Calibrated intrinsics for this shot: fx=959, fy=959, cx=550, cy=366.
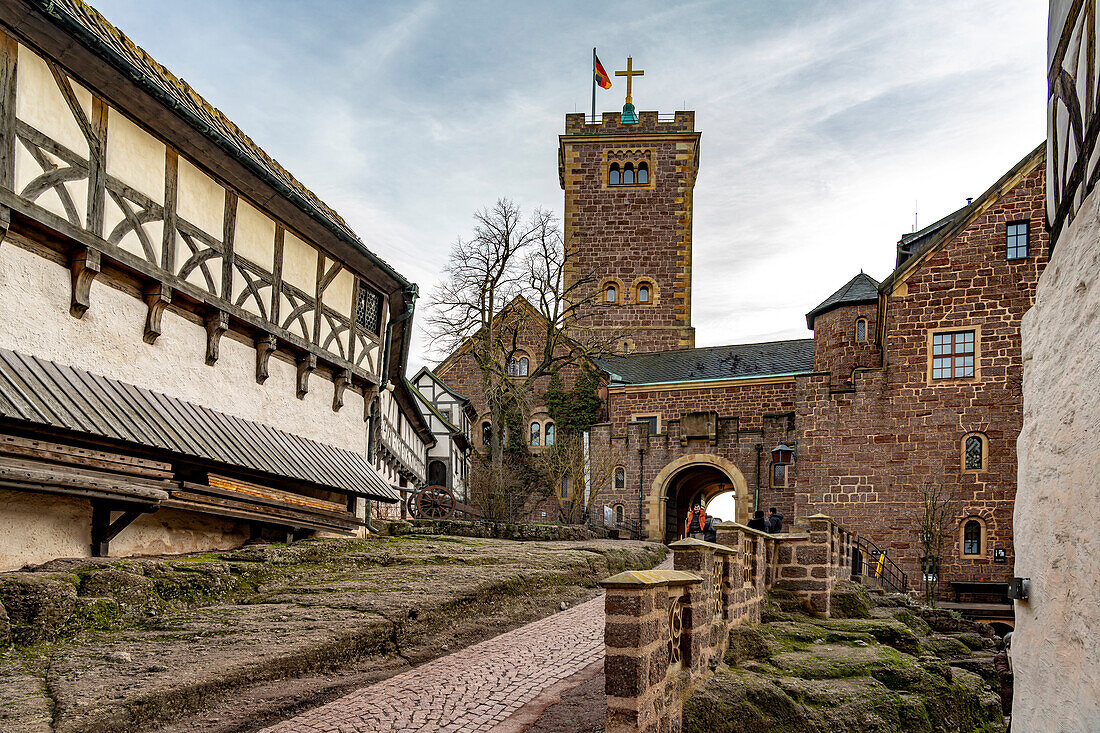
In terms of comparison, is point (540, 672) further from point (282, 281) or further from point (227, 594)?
point (282, 281)

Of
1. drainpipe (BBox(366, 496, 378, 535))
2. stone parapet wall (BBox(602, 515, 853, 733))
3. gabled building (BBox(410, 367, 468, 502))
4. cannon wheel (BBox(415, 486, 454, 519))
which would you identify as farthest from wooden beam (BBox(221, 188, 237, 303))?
gabled building (BBox(410, 367, 468, 502))

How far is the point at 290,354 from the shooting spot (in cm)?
1329

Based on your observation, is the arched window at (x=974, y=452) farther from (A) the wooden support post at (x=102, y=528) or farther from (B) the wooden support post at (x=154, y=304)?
(A) the wooden support post at (x=102, y=528)

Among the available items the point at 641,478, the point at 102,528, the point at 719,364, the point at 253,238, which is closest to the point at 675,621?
the point at 102,528

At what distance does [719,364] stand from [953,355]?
11954 millimetres

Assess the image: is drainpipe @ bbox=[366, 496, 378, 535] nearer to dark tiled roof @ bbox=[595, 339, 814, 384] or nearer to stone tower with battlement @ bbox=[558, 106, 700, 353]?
dark tiled roof @ bbox=[595, 339, 814, 384]

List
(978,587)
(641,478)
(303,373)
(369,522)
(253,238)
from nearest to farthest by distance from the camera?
(253,238) → (303,373) → (369,522) → (978,587) → (641,478)

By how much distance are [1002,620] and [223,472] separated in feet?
65.8

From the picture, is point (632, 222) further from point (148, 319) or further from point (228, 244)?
point (148, 319)

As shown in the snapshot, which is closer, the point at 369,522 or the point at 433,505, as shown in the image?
the point at 369,522

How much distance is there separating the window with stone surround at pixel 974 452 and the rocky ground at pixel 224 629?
16909mm

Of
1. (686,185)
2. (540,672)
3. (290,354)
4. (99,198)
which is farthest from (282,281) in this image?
(686,185)

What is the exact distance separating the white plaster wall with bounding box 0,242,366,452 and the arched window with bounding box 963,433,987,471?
17.7m

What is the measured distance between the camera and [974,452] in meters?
25.1
